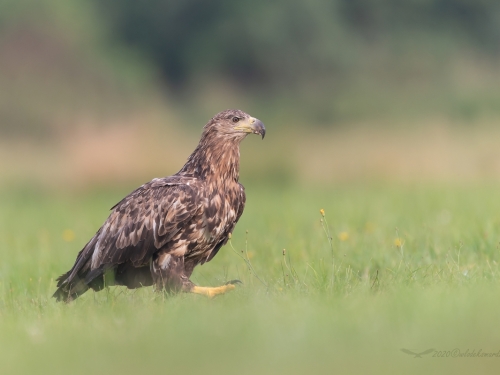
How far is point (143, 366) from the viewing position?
445 cm

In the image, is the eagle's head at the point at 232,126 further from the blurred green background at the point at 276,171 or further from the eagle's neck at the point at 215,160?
the blurred green background at the point at 276,171

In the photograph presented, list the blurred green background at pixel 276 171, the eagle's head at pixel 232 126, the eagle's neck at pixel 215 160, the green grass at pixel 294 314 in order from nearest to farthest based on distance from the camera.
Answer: the green grass at pixel 294 314 → the blurred green background at pixel 276 171 → the eagle's neck at pixel 215 160 → the eagle's head at pixel 232 126

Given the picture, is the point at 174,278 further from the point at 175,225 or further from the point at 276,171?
the point at 276,171

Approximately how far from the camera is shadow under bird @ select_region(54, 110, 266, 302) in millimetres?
6570

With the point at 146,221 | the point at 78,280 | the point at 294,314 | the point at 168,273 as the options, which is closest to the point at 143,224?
the point at 146,221

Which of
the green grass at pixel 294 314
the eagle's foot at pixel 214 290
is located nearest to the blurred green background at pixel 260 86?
Answer: the green grass at pixel 294 314

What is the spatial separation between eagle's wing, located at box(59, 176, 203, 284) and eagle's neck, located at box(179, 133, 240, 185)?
0.16 m

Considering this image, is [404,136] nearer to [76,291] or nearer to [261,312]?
[76,291]

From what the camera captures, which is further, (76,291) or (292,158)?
(292,158)

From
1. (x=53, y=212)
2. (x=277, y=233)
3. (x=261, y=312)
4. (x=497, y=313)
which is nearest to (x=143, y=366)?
(x=261, y=312)

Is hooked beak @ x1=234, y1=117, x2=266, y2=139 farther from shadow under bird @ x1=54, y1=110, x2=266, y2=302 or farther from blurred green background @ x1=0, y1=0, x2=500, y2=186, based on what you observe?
blurred green background @ x1=0, y1=0, x2=500, y2=186

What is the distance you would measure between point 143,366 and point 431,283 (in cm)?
219

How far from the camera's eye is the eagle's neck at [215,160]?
686 centimetres

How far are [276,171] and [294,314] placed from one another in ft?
44.0
